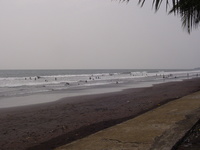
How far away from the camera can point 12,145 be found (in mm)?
5820

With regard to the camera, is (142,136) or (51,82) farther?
(51,82)

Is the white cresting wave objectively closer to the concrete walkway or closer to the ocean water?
the ocean water

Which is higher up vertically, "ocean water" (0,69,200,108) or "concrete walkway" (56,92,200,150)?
"concrete walkway" (56,92,200,150)

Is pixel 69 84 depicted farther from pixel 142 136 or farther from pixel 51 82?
pixel 142 136

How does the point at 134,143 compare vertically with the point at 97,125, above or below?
above

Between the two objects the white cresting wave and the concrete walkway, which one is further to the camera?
the white cresting wave

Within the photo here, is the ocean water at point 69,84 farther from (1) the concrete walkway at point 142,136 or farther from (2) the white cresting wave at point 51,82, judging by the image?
(1) the concrete walkway at point 142,136

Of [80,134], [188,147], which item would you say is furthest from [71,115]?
[188,147]

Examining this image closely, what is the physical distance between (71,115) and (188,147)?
5.90 metres

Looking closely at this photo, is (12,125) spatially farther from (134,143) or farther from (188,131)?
(188,131)

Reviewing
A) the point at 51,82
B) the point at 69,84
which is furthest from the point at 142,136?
the point at 51,82

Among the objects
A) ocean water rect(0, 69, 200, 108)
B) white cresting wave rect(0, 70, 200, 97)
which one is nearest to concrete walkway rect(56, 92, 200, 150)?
ocean water rect(0, 69, 200, 108)

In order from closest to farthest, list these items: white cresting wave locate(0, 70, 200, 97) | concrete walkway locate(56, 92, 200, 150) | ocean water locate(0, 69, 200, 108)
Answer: concrete walkway locate(56, 92, 200, 150) < ocean water locate(0, 69, 200, 108) < white cresting wave locate(0, 70, 200, 97)

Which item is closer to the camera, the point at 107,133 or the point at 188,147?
the point at 188,147
